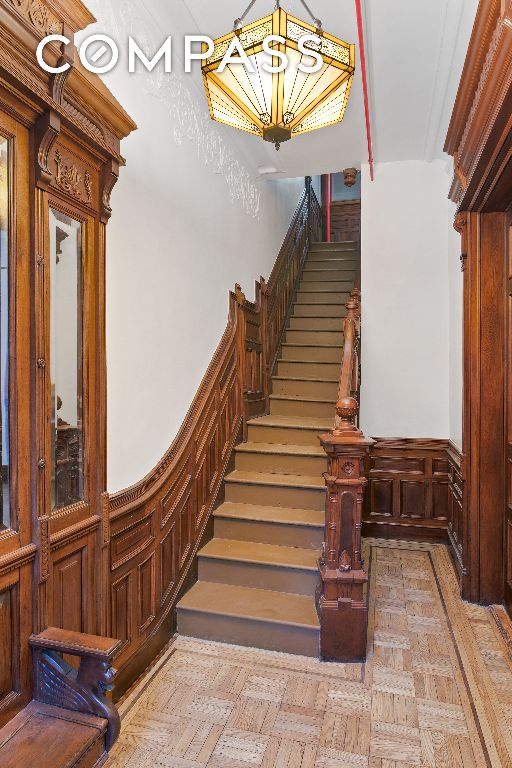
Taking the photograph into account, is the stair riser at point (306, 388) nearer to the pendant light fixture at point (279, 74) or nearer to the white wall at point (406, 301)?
the white wall at point (406, 301)

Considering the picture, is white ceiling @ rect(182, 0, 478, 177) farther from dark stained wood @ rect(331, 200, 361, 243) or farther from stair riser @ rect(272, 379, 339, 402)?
dark stained wood @ rect(331, 200, 361, 243)

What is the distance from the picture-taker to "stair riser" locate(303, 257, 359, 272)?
7.23m

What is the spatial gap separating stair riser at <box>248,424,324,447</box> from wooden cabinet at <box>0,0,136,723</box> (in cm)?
253

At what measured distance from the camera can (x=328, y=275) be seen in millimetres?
7070

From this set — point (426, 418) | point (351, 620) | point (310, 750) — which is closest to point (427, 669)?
point (351, 620)

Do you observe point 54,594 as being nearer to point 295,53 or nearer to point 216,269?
point 295,53

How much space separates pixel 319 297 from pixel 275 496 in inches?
140

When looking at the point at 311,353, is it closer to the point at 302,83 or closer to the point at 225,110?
the point at 225,110

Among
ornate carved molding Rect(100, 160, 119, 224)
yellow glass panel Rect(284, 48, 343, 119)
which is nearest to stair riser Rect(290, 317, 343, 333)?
yellow glass panel Rect(284, 48, 343, 119)

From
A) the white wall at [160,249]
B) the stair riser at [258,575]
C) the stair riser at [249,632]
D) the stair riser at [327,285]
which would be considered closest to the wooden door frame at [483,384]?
the stair riser at [258,575]

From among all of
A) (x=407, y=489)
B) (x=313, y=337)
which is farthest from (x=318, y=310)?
(x=407, y=489)

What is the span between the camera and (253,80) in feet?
7.29

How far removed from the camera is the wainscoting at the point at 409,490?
464 cm

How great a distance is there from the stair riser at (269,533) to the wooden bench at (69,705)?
200 centimetres
